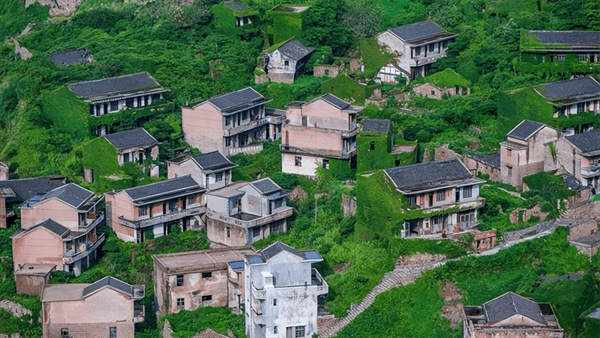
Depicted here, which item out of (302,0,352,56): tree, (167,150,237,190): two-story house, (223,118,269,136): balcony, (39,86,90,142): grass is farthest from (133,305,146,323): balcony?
(302,0,352,56): tree

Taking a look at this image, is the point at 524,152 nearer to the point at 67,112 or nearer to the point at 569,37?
the point at 569,37

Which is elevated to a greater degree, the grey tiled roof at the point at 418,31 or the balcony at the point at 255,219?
the grey tiled roof at the point at 418,31

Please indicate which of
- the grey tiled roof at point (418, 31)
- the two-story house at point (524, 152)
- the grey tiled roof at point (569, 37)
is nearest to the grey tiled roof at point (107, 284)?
the two-story house at point (524, 152)

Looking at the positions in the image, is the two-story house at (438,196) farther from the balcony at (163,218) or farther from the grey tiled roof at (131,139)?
the grey tiled roof at (131,139)

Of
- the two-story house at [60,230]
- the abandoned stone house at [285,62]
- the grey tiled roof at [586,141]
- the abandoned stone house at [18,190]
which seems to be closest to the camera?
the two-story house at [60,230]

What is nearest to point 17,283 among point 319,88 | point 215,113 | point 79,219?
point 79,219
